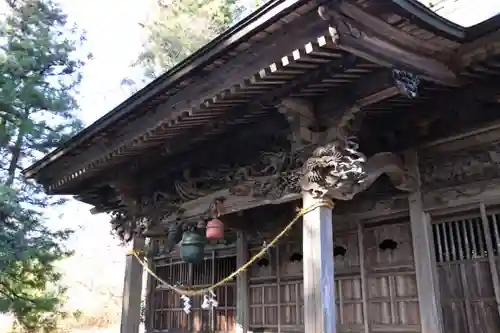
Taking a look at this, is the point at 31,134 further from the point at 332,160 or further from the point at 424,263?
the point at 424,263

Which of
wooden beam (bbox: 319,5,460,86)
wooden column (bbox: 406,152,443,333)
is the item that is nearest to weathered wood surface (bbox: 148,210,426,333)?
wooden column (bbox: 406,152,443,333)

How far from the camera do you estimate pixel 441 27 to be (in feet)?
10.4

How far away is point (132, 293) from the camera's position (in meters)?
5.91

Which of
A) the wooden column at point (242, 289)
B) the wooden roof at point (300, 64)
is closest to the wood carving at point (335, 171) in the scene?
the wooden roof at point (300, 64)

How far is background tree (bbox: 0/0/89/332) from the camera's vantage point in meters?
8.82

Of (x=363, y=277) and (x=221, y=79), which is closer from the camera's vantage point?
(x=221, y=79)

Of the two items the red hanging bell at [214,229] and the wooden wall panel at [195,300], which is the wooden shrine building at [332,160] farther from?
the wooden wall panel at [195,300]

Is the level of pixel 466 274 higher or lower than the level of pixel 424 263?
lower

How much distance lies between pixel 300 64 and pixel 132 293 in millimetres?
4128

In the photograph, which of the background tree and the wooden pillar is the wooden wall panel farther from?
the background tree

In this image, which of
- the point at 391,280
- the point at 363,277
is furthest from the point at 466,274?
the point at 363,277

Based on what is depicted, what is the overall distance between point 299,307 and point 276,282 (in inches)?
20.7

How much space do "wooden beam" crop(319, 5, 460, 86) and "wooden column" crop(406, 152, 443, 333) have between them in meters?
1.27

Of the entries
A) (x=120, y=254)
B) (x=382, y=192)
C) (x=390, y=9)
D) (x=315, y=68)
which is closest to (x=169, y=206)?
(x=382, y=192)
